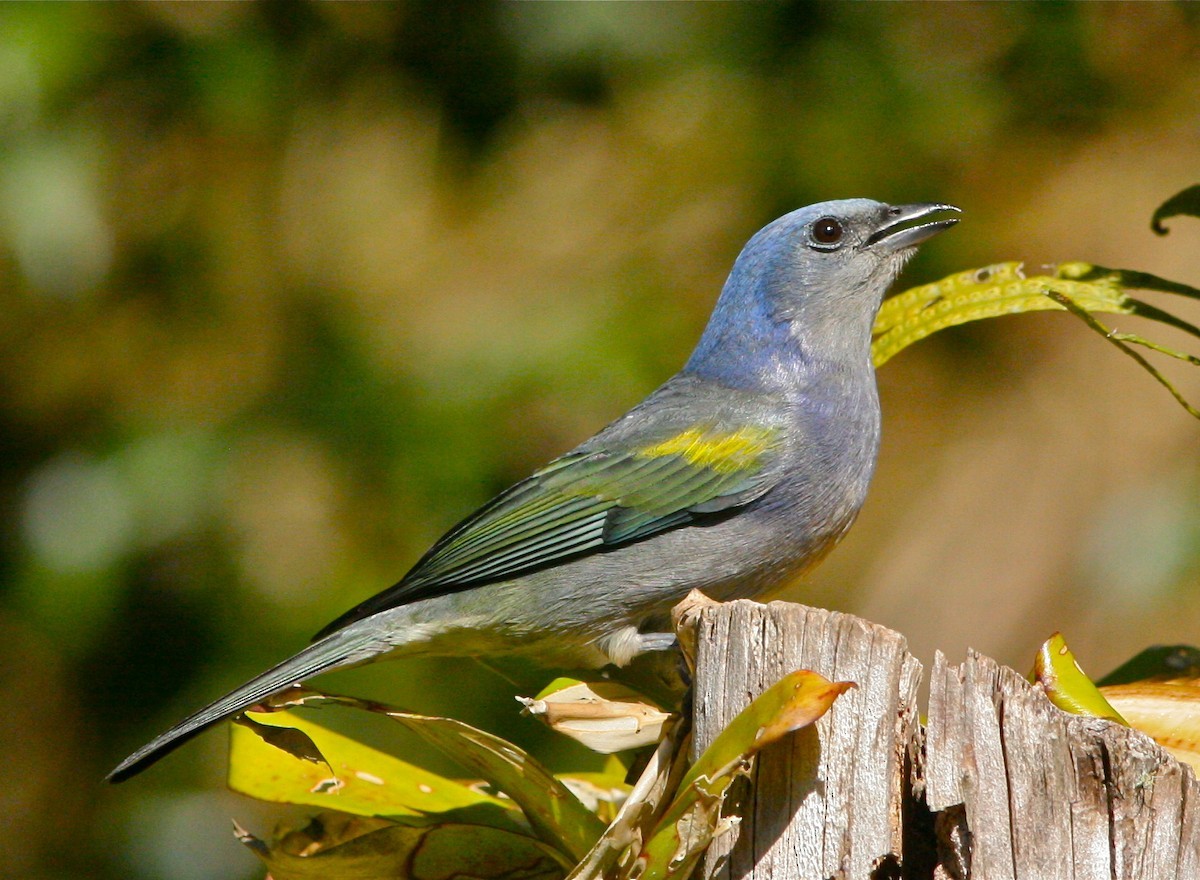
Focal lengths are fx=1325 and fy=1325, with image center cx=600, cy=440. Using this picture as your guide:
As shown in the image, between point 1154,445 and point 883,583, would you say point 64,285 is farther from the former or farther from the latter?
point 1154,445

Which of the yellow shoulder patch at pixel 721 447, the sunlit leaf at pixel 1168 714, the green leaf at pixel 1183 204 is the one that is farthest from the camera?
the yellow shoulder patch at pixel 721 447

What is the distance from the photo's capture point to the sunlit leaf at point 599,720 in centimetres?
301

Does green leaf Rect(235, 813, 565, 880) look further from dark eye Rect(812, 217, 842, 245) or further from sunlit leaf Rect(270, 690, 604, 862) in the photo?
dark eye Rect(812, 217, 842, 245)

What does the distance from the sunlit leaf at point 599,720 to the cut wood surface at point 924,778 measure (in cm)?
47

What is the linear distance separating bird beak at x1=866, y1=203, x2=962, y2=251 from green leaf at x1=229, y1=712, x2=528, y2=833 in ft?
7.17

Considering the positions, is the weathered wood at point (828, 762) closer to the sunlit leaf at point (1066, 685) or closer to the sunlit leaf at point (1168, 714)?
the sunlit leaf at point (1066, 685)

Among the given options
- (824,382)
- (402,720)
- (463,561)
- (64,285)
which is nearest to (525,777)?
(402,720)

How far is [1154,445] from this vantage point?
7445mm

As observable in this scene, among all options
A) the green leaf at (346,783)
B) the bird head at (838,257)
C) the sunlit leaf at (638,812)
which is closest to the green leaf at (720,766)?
the sunlit leaf at (638,812)

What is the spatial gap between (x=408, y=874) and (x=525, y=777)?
36 centimetres

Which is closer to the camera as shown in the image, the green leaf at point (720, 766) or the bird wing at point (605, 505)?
the green leaf at point (720, 766)

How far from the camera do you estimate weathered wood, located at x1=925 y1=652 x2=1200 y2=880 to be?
2.26m

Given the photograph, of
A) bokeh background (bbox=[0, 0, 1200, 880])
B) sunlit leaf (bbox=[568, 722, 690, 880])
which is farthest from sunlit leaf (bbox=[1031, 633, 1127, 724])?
bokeh background (bbox=[0, 0, 1200, 880])

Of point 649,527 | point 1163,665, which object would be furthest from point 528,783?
point 1163,665
